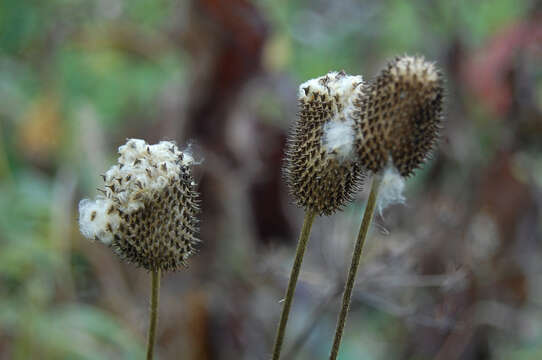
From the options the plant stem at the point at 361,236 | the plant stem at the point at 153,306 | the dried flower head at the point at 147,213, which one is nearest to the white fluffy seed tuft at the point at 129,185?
the dried flower head at the point at 147,213

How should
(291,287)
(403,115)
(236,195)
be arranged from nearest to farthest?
(403,115), (291,287), (236,195)

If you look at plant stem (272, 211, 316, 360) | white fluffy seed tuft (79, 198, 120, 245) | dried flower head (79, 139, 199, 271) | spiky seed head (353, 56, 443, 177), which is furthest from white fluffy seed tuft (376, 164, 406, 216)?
white fluffy seed tuft (79, 198, 120, 245)

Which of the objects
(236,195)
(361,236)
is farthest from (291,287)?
(236,195)

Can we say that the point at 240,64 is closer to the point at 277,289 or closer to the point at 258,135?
the point at 258,135

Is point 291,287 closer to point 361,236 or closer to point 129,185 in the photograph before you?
point 361,236

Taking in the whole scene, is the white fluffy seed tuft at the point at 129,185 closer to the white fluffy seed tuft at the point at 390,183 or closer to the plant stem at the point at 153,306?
the plant stem at the point at 153,306
